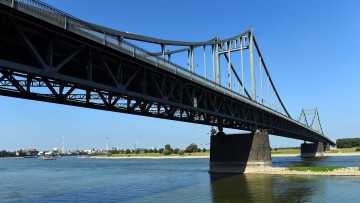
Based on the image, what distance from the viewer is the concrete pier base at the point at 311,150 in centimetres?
15525

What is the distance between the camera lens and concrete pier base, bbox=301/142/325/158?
155 m

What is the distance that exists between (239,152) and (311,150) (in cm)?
10618

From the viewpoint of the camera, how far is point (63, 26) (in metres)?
21.2

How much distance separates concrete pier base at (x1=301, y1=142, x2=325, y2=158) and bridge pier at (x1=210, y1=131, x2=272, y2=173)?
9970 cm

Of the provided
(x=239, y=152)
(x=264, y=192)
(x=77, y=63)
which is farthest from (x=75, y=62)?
(x=239, y=152)

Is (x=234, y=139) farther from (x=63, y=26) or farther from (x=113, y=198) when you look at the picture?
(x=63, y=26)

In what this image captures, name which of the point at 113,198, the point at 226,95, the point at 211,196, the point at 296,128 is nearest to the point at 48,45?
the point at 113,198

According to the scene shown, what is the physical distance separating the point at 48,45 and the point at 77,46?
271 cm

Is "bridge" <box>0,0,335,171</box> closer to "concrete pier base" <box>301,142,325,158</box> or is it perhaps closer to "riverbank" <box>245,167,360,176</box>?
"riverbank" <box>245,167,360,176</box>

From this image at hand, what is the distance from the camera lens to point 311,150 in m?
157

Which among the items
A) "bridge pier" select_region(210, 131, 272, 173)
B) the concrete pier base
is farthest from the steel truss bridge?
the concrete pier base

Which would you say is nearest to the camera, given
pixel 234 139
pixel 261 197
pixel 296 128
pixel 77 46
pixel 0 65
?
pixel 0 65

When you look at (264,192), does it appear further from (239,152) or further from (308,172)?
(239,152)

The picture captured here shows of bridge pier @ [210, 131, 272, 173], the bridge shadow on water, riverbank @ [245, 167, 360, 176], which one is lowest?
the bridge shadow on water
